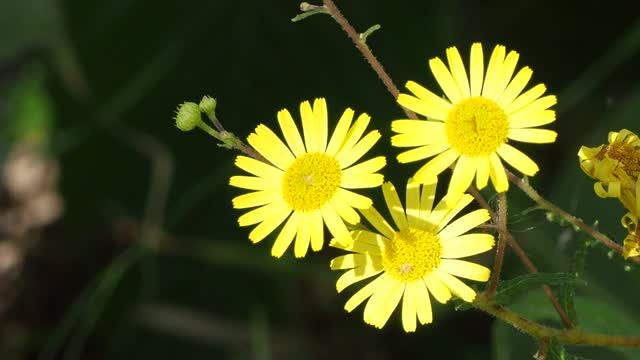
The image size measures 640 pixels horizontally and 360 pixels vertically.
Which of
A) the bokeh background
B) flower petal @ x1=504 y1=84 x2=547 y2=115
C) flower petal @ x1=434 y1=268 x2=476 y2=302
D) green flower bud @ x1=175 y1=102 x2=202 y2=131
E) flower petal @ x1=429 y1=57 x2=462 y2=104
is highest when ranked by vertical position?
the bokeh background

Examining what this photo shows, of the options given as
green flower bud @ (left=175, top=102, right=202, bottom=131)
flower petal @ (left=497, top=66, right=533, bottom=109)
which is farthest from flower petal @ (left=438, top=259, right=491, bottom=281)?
green flower bud @ (left=175, top=102, right=202, bottom=131)

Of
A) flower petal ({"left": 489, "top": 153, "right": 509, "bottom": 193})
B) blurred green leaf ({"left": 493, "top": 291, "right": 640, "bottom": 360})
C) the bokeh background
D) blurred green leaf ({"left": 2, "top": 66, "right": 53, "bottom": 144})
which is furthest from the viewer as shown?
blurred green leaf ({"left": 2, "top": 66, "right": 53, "bottom": 144})

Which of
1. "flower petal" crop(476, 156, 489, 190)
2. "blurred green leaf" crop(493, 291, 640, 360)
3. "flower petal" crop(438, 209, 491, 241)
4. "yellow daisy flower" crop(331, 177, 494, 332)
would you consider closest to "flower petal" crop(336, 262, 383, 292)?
→ "yellow daisy flower" crop(331, 177, 494, 332)

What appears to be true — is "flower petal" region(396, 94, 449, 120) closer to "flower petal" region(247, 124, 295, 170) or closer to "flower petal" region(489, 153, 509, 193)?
"flower petal" region(489, 153, 509, 193)

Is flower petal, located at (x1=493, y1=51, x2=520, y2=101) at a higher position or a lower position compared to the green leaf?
higher

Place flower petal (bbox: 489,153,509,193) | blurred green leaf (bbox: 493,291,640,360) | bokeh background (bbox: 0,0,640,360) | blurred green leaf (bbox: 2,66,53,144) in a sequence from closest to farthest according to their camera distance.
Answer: flower petal (bbox: 489,153,509,193), blurred green leaf (bbox: 493,291,640,360), bokeh background (bbox: 0,0,640,360), blurred green leaf (bbox: 2,66,53,144)

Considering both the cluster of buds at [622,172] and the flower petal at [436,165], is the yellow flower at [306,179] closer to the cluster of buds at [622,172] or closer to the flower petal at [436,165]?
the flower petal at [436,165]

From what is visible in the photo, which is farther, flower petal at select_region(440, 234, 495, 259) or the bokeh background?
the bokeh background

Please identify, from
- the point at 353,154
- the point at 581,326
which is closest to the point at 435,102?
the point at 353,154

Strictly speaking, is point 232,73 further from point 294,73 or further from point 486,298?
point 486,298
